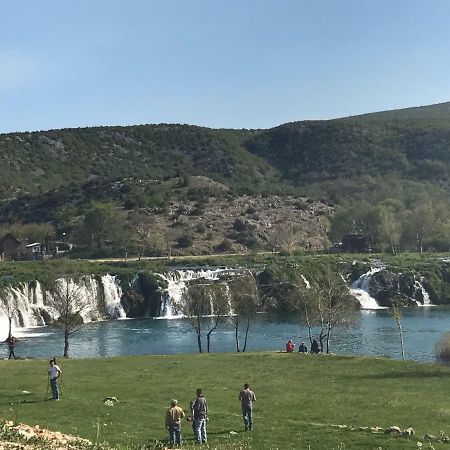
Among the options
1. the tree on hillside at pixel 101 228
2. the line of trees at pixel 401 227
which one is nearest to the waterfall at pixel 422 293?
the line of trees at pixel 401 227

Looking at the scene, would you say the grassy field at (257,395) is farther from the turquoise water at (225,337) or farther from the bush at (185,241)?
the bush at (185,241)

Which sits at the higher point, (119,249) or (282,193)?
(282,193)

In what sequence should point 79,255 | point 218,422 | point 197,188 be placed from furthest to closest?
1. point 197,188
2. point 79,255
3. point 218,422

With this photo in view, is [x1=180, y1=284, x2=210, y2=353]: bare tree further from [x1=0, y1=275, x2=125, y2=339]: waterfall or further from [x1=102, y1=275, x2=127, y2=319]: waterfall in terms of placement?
[x1=0, y1=275, x2=125, y2=339]: waterfall

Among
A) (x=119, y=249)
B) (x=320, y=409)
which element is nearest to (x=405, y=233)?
(x=119, y=249)

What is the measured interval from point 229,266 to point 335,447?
91.1 metres

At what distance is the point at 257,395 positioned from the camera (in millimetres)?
33531

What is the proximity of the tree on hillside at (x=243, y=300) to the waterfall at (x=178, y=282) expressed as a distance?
13.9 ft

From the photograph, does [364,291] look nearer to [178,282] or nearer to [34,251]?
[178,282]

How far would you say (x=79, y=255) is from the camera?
452 feet

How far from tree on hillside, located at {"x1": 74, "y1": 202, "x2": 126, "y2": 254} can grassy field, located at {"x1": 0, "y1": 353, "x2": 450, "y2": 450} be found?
93.9 metres

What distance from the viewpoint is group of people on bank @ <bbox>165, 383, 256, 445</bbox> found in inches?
926

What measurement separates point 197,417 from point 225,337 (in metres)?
51.3

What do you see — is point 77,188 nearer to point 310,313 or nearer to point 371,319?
point 371,319
